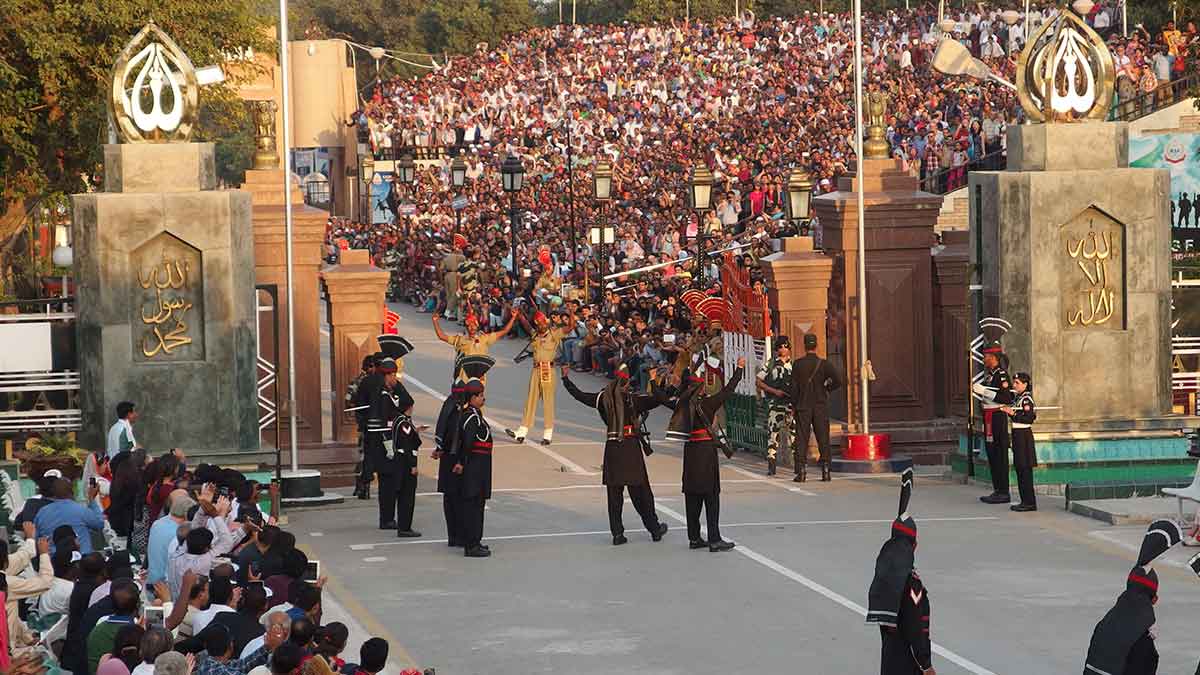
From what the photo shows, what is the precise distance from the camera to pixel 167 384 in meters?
22.4

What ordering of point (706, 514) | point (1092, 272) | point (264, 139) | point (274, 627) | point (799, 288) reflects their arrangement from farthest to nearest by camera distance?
point (264, 139)
point (799, 288)
point (1092, 272)
point (706, 514)
point (274, 627)

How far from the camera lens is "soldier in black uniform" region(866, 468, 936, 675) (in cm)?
1293

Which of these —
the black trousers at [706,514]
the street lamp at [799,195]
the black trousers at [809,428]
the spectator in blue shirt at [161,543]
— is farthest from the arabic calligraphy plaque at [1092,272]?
the spectator in blue shirt at [161,543]

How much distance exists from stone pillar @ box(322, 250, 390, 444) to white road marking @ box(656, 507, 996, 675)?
5407 mm

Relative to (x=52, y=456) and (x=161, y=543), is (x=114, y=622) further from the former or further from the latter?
(x=52, y=456)

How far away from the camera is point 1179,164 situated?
1649 inches

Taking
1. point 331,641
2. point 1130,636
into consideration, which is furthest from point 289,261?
point 1130,636

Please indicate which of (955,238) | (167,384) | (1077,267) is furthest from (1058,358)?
(167,384)

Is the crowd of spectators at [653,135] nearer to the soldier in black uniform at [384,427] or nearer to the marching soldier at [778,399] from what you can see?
the marching soldier at [778,399]

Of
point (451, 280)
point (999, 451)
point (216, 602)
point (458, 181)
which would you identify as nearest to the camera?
point (216, 602)

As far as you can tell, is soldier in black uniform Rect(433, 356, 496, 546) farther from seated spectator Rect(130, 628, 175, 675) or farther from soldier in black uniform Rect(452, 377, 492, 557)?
seated spectator Rect(130, 628, 175, 675)

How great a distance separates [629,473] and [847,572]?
99.3 inches

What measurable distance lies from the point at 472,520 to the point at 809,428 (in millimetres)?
5752

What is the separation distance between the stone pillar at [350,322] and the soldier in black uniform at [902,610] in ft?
43.8
